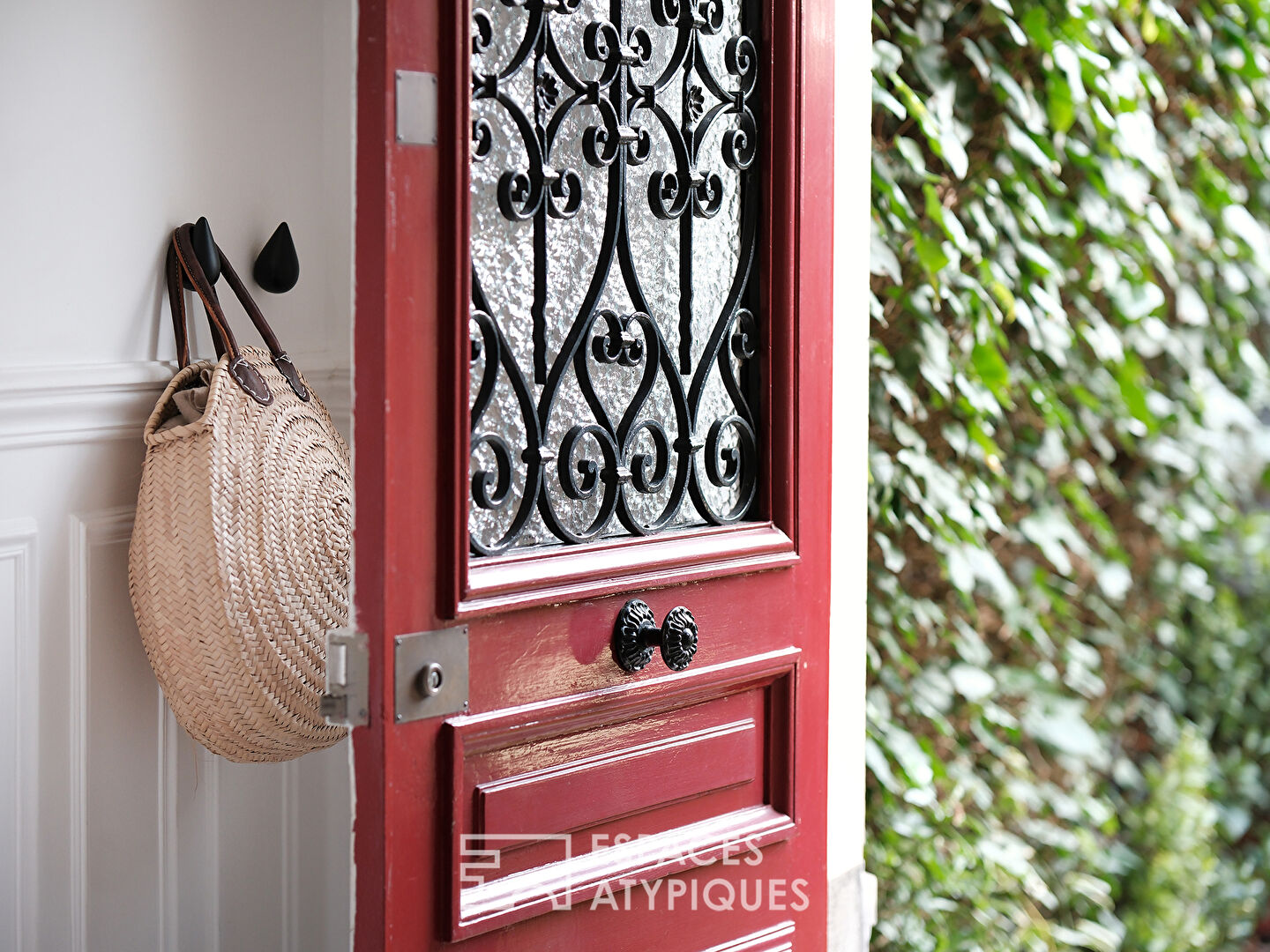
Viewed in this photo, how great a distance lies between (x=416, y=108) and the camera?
96cm

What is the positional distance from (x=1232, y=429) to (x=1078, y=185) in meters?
0.94

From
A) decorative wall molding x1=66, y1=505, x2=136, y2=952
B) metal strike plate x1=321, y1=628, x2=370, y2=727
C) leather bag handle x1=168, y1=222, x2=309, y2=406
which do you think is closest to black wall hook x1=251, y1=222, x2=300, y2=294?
leather bag handle x1=168, y1=222, x2=309, y2=406

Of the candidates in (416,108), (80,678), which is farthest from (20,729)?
(416,108)

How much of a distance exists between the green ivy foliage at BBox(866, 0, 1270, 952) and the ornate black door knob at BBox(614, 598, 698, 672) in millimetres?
786

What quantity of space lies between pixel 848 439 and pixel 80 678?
1.05 metres

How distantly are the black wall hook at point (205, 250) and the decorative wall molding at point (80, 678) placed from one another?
0.33m

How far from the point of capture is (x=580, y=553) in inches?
44.9

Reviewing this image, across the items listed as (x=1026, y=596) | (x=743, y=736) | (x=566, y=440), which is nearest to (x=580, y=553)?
(x=566, y=440)

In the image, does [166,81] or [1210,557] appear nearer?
[166,81]

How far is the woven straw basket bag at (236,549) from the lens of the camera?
1256 mm

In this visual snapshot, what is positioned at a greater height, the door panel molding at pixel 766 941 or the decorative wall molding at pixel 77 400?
the decorative wall molding at pixel 77 400

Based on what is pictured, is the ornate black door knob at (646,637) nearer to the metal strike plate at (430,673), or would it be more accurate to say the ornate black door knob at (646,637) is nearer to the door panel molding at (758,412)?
the door panel molding at (758,412)

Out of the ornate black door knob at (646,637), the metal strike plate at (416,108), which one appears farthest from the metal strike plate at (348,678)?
the metal strike plate at (416,108)

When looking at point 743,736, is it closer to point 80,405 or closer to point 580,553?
point 580,553
